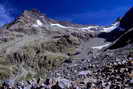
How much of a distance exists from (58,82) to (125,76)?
3326 millimetres

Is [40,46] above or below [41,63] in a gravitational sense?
above

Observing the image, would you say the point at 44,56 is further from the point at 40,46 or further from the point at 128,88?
the point at 128,88

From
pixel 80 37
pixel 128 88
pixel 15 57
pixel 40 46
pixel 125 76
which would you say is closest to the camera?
pixel 128 88

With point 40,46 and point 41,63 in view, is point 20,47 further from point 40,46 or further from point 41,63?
point 41,63

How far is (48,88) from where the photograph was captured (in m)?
12.0

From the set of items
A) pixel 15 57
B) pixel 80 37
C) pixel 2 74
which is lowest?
pixel 2 74

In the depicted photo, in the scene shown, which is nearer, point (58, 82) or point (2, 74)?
point (58, 82)

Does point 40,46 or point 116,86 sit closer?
point 116,86

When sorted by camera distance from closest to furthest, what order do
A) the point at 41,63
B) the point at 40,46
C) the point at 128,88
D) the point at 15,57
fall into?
the point at 128,88 < the point at 41,63 < the point at 15,57 < the point at 40,46

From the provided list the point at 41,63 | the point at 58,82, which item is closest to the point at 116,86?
the point at 58,82

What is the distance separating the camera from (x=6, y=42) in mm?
194750

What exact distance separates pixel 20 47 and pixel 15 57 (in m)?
13.3

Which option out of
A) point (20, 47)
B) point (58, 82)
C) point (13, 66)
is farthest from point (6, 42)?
point (58, 82)

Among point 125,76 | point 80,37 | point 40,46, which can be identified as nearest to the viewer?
point 125,76
